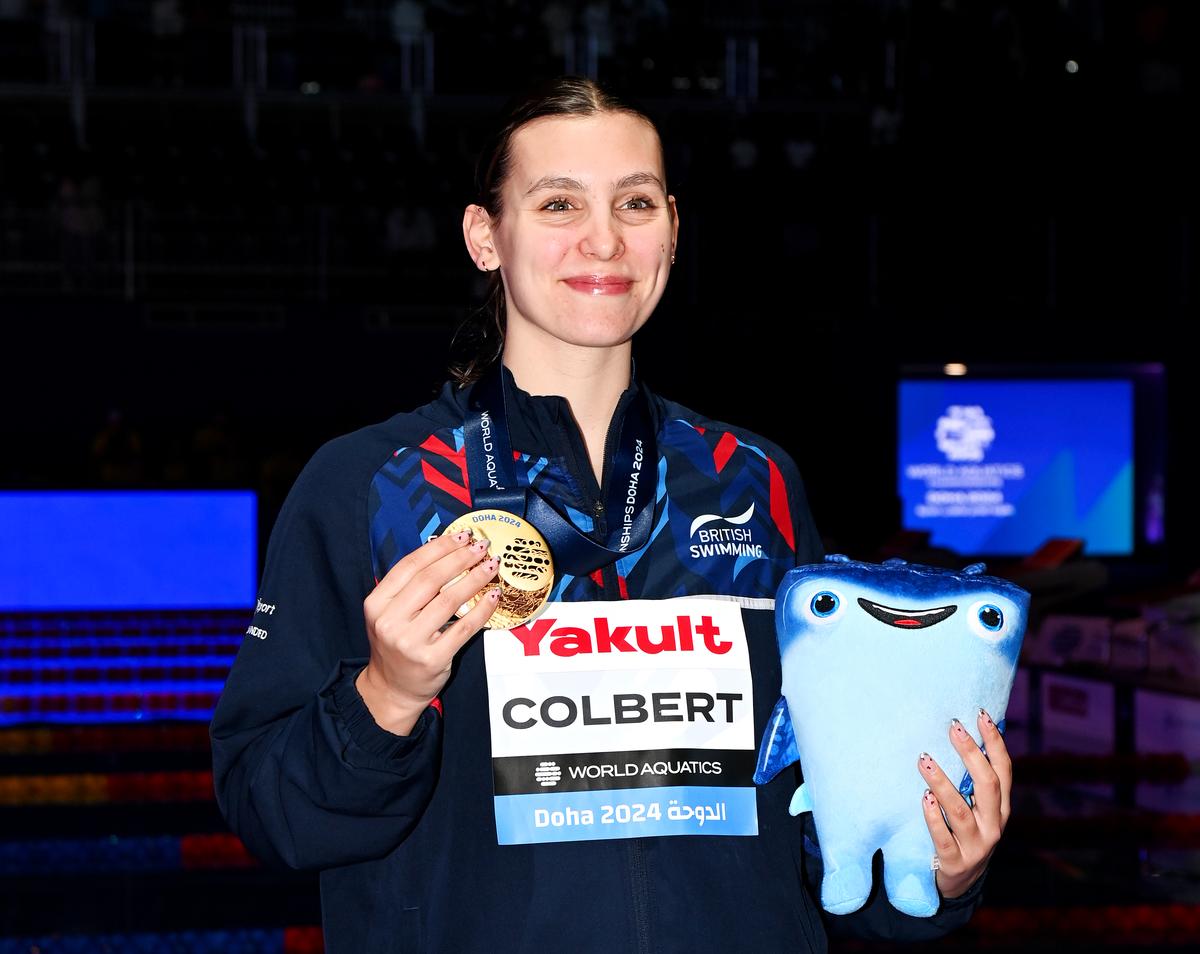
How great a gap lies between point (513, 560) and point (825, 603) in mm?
329

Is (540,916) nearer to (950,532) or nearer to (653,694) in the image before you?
(653,694)

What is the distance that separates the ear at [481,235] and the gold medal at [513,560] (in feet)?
1.16

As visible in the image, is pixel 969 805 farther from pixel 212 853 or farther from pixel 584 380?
pixel 212 853

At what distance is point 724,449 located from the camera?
5.06ft

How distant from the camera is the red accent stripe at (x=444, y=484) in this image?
4.66 ft

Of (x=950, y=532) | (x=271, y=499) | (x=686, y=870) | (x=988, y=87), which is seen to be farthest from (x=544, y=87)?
(x=950, y=532)

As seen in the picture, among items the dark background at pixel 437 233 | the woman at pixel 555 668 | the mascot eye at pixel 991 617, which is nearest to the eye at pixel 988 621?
the mascot eye at pixel 991 617

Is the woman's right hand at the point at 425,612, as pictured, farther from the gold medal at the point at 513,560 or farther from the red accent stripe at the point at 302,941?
the red accent stripe at the point at 302,941

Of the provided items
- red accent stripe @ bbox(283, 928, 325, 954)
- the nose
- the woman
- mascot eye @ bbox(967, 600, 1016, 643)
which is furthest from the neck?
red accent stripe @ bbox(283, 928, 325, 954)

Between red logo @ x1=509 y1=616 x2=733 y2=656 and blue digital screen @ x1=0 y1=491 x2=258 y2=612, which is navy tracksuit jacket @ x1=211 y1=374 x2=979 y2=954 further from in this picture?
blue digital screen @ x1=0 y1=491 x2=258 y2=612

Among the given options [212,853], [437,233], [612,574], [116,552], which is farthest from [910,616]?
[437,233]

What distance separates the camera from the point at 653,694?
1371 mm

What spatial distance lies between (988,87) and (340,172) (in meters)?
5.75

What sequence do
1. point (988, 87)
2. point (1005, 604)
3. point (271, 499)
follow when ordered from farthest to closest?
point (988, 87) < point (271, 499) < point (1005, 604)
